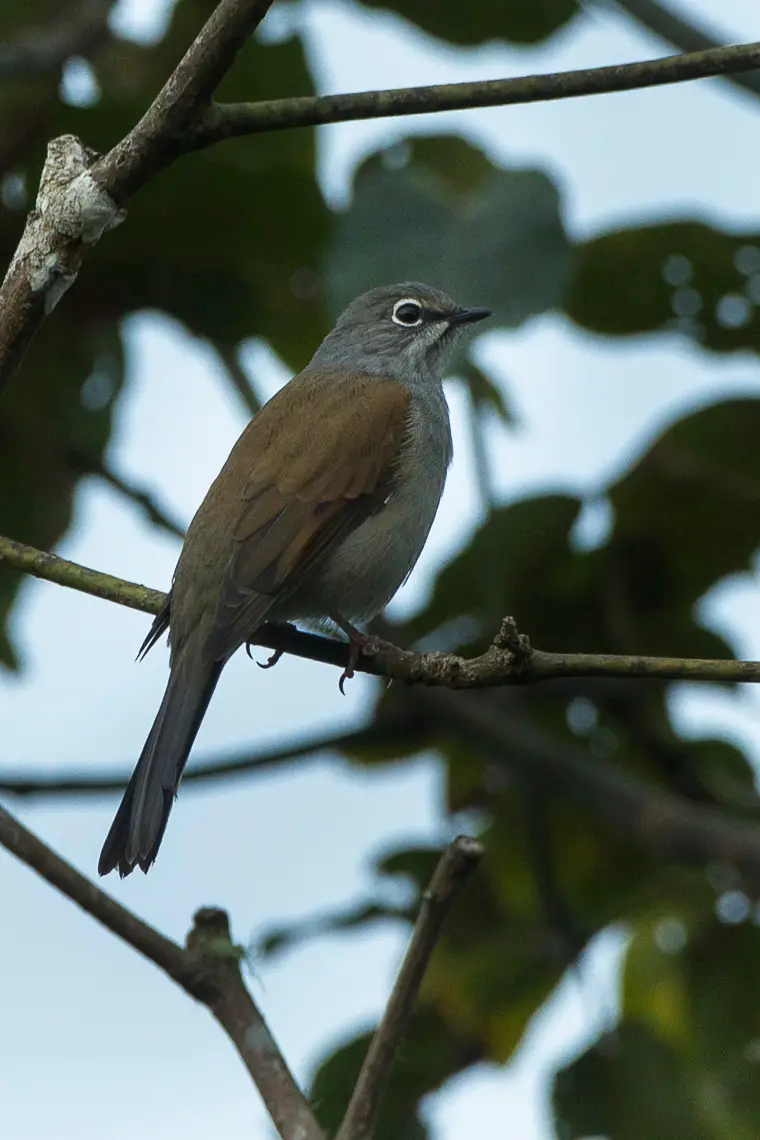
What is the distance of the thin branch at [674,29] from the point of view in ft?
17.5

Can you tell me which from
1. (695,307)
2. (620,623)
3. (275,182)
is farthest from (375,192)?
(620,623)

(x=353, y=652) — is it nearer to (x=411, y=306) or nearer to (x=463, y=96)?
(x=463, y=96)

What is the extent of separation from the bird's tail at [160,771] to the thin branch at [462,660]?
0.31 meters

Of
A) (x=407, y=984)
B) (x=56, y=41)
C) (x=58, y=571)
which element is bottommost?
(x=407, y=984)

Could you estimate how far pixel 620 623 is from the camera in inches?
238

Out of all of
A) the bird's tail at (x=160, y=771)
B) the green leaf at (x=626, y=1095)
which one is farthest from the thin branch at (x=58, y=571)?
the green leaf at (x=626, y=1095)

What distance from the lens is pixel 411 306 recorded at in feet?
21.7

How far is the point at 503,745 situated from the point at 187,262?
215 centimetres

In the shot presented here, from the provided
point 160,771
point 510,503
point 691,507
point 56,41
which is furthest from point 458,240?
Answer: point 160,771

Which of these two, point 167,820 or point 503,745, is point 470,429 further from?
point 167,820

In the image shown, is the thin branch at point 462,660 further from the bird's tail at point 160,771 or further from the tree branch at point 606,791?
the tree branch at point 606,791

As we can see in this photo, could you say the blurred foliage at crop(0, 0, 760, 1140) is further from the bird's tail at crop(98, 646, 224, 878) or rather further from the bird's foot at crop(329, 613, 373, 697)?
the bird's tail at crop(98, 646, 224, 878)

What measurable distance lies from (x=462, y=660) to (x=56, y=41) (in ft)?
10.9

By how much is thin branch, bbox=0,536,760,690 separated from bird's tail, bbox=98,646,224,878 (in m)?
0.31
